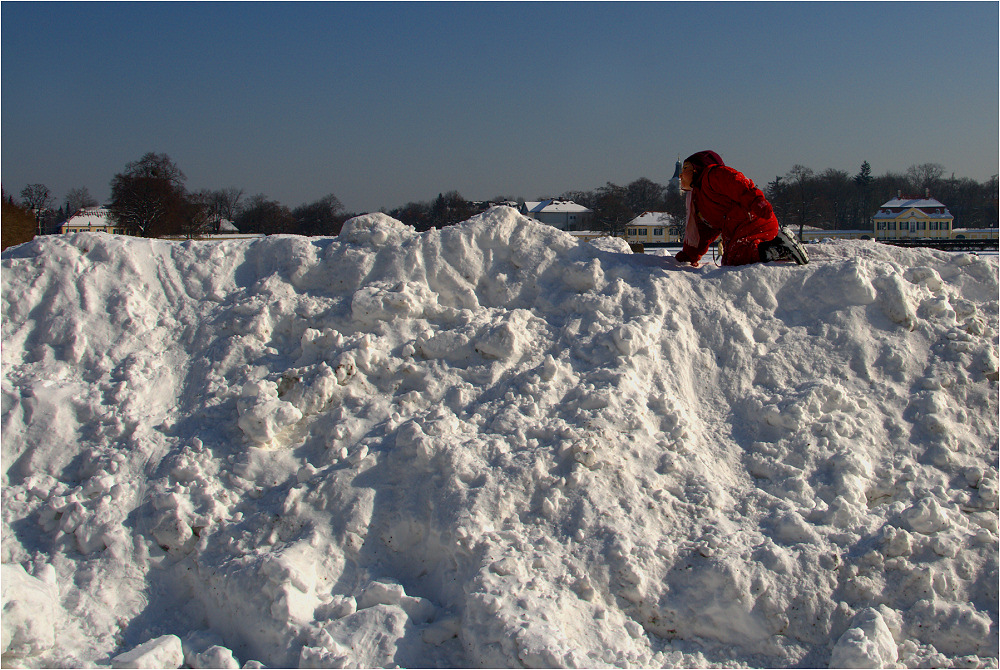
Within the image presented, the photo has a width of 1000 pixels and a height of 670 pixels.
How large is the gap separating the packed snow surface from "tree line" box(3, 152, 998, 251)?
3430 millimetres

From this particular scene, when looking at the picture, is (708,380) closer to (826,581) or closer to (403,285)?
(826,581)

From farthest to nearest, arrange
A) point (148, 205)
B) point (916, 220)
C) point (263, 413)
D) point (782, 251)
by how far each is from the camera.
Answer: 1. point (916, 220)
2. point (148, 205)
3. point (782, 251)
4. point (263, 413)

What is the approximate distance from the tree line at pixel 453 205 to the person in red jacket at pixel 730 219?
2.08m

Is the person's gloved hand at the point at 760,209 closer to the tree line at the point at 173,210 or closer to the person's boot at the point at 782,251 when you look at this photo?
the person's boot at the point at 782,251

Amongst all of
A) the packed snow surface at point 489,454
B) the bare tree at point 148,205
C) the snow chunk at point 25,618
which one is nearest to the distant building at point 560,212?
the bare tree at point 148,205

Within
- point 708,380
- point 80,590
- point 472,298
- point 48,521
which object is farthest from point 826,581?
point 48,521

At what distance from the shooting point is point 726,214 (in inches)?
241

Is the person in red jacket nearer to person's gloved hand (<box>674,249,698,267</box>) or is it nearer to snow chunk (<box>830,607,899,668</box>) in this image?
person's gloved hand (<box>674,249,698,267</box>)

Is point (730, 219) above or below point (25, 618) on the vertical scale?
above

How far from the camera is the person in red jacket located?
5969 millimetres

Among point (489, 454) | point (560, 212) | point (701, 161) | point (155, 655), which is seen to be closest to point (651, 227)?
point (560, 212)

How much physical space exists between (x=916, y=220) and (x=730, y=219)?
66.8m

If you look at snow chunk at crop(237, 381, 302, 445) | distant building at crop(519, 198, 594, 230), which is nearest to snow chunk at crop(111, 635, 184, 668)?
snow chunk at crop(237, 381, 302, 445)

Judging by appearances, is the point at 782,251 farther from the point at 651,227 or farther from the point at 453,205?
the point at 651,227
